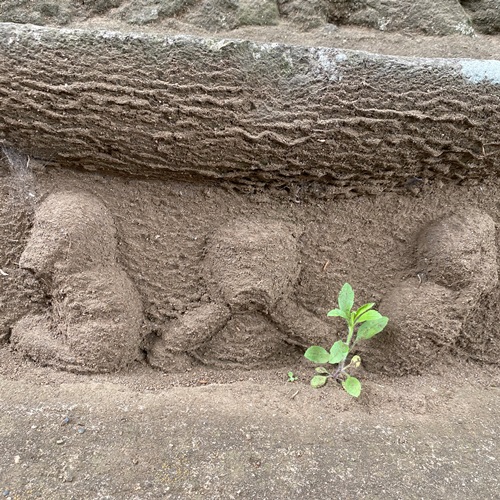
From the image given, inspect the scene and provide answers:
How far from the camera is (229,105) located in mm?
1098

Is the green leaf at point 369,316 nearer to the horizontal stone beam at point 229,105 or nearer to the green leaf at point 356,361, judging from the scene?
the green leaf at point 356,361

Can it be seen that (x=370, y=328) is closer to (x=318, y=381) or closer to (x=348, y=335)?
(x=348, y=335)

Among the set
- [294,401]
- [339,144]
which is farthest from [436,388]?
[339,144]

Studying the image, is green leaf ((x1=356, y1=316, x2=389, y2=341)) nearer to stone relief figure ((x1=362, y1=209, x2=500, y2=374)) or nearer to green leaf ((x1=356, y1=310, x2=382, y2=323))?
green leaf ((x1=356, y1=310, x2=382, y2=323))

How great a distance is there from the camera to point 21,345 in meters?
1.19

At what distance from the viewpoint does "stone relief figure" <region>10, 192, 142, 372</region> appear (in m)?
1.14

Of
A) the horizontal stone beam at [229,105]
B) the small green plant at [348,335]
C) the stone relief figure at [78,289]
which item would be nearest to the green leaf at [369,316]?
the small green plant at [348,335]

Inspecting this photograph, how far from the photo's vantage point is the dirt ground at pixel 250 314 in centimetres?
102

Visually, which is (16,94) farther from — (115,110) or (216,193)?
(216,193)

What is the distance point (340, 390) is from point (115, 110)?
85 centimetres

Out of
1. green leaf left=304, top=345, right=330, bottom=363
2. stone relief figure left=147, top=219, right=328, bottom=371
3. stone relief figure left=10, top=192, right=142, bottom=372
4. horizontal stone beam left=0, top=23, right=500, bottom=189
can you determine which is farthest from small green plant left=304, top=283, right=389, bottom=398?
stone relief figure left=10, top=192, right=142, bottom=372

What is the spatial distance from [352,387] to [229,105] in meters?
0.71

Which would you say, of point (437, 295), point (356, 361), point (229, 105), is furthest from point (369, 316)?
point (229, 105)

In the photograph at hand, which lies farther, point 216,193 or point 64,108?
point 216,193
